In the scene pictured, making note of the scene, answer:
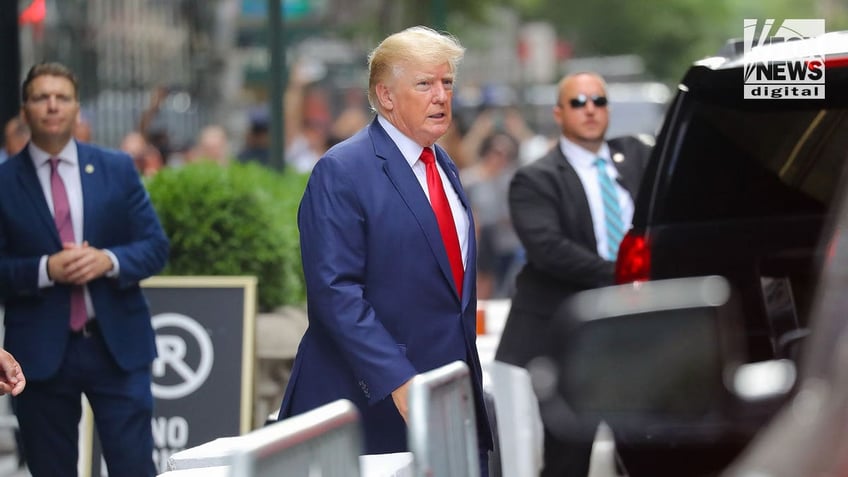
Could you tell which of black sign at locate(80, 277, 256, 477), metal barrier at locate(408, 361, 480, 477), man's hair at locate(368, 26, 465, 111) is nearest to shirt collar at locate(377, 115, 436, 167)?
man's hair at locate(368, 26, 465, 111)

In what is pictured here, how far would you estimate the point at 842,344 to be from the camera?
3.07 metres

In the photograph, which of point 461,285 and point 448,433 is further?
point 461,285

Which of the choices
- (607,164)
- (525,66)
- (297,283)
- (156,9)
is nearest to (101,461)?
(297,283)

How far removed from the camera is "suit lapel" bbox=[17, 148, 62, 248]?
23.7ft

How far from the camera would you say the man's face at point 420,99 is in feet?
18.9

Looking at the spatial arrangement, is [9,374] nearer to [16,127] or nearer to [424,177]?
[424,177]

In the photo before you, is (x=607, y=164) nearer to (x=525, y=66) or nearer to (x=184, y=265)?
(x=184, y=265)

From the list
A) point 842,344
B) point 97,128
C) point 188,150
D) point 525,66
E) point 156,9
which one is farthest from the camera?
point 525,66

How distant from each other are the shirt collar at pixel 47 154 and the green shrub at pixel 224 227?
7.78ft

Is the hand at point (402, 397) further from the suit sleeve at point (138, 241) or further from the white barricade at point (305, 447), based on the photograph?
the suit sleeve at point (138, 241)

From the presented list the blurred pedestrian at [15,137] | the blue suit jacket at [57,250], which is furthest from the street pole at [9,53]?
the blue suit jacket at [57,250]

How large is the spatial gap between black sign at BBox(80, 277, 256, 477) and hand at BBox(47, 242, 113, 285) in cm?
177

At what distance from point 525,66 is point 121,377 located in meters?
32.4

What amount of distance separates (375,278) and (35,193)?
2.08m
